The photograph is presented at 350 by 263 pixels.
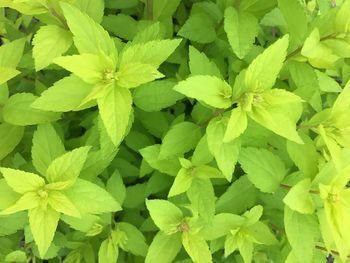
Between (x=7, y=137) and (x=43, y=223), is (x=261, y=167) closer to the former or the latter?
(x=43, y=223)

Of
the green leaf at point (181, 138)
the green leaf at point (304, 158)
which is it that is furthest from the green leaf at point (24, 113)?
the green leaf at point (304, 158)

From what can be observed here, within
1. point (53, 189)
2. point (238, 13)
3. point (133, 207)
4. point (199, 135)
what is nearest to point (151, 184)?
point (133, 207)

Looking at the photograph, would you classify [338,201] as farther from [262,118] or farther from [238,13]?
[238,13]

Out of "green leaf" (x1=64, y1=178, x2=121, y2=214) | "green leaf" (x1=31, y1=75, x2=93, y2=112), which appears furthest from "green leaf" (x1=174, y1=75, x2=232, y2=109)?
"green leaf" (x1=64, y1=178, x2=121, y2=214)

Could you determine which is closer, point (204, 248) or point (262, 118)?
point (262, 118)

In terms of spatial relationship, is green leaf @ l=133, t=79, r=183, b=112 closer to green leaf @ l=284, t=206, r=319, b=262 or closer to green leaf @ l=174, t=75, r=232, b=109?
green leaf @ l=174, t=75, r=232, b=109

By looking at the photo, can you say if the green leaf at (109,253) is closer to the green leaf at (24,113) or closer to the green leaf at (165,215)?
the green leaf at (165,215)
